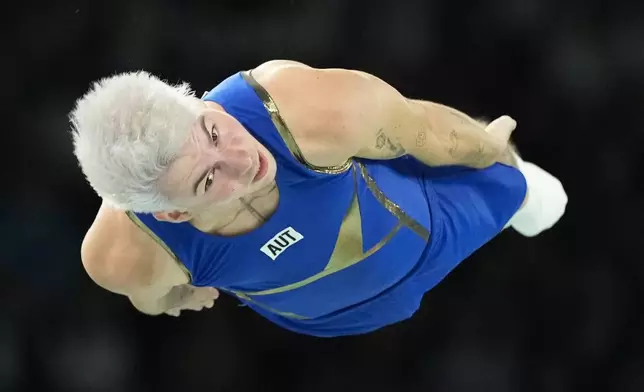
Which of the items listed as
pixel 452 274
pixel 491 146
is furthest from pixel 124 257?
pixel 452 274

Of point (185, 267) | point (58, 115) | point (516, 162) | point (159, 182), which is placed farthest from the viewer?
point (58, 115)

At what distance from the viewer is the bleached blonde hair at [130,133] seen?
687mm

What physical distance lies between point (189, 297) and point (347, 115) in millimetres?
443

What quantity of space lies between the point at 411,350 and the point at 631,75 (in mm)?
744

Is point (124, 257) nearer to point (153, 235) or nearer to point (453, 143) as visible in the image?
point (153, 235)

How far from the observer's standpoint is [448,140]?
3.23 ft

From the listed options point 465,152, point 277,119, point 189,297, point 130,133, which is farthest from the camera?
point 189,297

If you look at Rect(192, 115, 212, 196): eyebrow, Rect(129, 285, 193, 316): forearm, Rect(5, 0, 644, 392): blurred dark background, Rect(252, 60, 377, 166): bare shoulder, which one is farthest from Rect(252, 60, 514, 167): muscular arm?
Rect(5, 0, 644, 392): blurred dark background

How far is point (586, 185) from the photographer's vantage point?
1545mm

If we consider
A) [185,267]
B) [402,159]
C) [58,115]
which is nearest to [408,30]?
[402,159]

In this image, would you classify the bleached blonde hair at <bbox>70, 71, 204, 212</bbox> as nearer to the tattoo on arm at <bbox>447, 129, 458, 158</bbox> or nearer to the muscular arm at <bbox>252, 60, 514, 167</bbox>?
the muscular arm at <bbox>252, 60, 514, 167</bbox>

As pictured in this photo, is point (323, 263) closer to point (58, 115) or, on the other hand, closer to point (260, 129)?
point (260, 129)

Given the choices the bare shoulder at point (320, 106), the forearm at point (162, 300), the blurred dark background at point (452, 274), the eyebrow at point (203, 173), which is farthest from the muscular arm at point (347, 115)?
the blurred dark background at point (452, 274)

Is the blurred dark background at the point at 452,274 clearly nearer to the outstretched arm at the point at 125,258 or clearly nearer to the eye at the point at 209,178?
the outstretched arm at the point at 125,258
